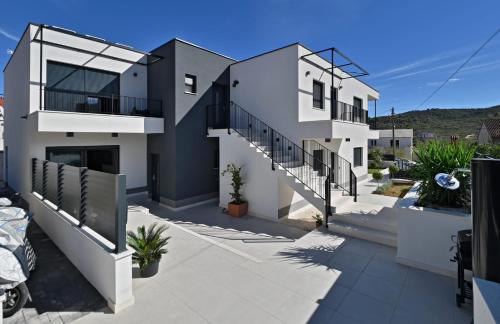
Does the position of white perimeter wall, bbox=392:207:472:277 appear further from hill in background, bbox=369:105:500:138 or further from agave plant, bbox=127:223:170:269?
hill in background, bbox=369:105:500:138

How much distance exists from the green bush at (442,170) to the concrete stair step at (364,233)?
1.34 meters

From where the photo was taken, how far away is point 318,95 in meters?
11.5

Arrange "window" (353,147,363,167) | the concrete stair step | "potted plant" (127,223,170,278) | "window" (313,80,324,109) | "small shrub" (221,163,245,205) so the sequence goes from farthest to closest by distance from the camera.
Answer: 1. "window" (353,147,363,167)
2. "window" (313,80,324,109)
3. "small shrub" (221,163,245,205)
4. the concrete stair step
5. "potted plant" (127,223,170,278)

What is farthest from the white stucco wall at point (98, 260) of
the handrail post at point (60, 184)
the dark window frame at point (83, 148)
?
the dark window frame at point (83, 148)

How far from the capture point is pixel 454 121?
48.1 metres

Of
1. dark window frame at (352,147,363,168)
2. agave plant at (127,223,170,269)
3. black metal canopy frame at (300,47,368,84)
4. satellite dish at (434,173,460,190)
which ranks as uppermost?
black metal canopy frame at (300,47,368,84)

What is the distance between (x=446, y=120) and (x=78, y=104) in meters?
63.4

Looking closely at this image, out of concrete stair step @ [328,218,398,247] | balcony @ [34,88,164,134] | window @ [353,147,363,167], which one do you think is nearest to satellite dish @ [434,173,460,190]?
concrete stair step @ [328,218,398,247]

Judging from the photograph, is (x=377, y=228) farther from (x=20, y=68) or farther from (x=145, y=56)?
(x=20, y=68)

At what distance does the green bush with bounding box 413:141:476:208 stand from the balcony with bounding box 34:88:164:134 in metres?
9.67

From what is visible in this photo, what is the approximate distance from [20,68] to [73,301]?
11.2 metres

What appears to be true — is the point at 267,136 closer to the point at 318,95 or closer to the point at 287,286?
the point at 318,95

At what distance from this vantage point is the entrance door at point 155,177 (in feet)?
36.1

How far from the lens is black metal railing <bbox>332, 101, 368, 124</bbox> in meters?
12.6
